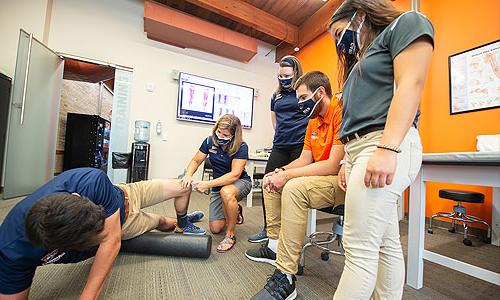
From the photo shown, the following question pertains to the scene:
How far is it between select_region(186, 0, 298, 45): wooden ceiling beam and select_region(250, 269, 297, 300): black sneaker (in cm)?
366

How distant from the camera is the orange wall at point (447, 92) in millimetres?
2043

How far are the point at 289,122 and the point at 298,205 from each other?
74cm

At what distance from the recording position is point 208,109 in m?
4.21

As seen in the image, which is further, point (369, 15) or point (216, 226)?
point (216, 226)

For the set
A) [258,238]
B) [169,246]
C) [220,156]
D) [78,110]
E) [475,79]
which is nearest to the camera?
[169,246]

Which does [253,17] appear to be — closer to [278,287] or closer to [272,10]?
[272,10]

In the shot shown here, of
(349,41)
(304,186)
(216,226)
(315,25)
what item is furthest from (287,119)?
(315,25)

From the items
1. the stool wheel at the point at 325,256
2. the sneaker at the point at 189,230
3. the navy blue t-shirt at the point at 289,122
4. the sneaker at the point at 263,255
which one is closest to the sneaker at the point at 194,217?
the sneaker at the point at 189,230

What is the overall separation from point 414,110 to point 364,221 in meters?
0.31

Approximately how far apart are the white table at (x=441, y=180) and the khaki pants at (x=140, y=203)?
1.44 metres

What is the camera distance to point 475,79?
2129mm

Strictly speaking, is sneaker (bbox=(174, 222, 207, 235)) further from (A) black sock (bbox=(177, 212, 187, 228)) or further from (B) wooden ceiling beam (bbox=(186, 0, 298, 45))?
(B) wooden ceiling beam (bbox=(186, 0, 298, 45))

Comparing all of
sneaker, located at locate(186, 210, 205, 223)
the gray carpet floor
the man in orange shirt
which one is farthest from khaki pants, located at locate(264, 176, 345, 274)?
sneaker, located at locate(186, 210, 205, 223)

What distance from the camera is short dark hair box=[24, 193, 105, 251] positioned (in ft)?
2.09
